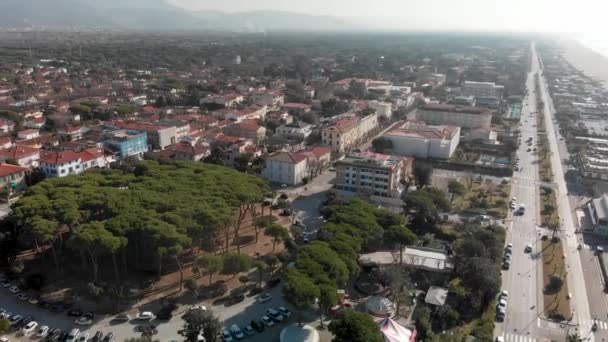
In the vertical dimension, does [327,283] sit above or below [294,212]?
above

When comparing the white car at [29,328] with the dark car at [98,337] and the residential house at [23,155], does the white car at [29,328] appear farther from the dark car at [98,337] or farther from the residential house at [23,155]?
the residential house at [23,155]

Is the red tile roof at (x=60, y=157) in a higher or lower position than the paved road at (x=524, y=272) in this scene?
higher

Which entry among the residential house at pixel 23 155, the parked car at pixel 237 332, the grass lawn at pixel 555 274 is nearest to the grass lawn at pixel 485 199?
the grass lawn at pixel 555 274

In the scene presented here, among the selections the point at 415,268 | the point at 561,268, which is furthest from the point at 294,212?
the point at 561,268

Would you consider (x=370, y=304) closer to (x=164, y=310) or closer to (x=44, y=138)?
(x=164, y=310)

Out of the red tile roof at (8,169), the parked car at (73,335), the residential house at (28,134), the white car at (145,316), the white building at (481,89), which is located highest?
the red tile roof at (8,169)

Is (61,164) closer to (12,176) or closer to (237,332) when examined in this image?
(12,176)

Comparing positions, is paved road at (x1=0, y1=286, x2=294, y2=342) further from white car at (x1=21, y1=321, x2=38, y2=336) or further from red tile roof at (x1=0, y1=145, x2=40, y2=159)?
red tile roof at (x1=0, y1=145, x2=40, y2=159)
